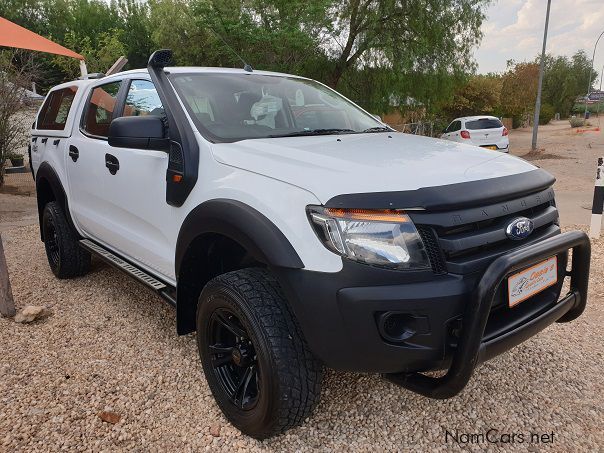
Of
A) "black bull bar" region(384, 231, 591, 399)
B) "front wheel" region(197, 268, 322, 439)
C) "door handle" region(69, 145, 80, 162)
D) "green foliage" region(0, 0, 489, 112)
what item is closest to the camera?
"black bull bar" region(384, 231, 591, 399)

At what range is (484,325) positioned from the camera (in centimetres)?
177

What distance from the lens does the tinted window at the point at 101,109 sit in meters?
3.39

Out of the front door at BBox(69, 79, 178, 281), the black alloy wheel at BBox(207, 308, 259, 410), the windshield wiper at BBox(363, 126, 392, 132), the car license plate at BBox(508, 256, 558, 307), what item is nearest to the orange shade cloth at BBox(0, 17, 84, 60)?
the front door at BBox(69, 79, 178, 281)

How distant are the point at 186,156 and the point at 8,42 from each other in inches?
108

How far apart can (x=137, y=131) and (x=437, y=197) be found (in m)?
1.48

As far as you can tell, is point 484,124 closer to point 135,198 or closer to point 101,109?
point 101,109

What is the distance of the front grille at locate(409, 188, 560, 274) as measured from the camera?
1.82 meters

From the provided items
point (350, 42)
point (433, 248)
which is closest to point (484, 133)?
point (350, 42)

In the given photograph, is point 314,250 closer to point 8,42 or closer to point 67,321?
point 67,321

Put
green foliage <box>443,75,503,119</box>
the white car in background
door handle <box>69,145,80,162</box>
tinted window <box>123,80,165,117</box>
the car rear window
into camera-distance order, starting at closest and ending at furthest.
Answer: tinted window <box>123,80,165,117</box> → door handle <box>69,145,80,162</box> → the white car in background → the car rear window → green foliage <box>443,75,503,119</box>

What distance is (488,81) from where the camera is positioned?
31812 millimetres

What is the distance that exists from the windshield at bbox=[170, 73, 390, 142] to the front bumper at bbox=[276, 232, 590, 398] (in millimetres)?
1066

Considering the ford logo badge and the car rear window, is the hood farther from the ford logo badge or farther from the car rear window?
the car rear window

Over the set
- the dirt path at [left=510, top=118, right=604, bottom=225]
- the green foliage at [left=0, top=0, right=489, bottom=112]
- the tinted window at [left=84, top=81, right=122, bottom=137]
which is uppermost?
the green foliage at [left=0, top=0, right=489, bottom=112]
